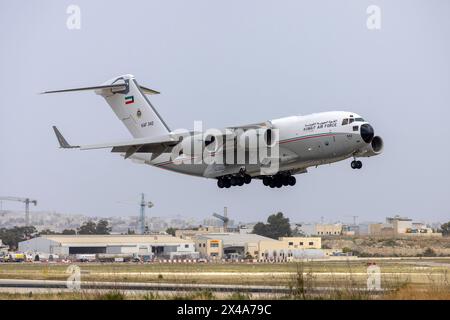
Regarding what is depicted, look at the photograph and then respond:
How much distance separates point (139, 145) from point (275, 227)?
65.6 meters

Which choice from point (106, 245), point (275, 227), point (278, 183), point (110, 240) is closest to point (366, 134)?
point (278, 183)

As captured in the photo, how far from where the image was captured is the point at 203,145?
4434 centimetres

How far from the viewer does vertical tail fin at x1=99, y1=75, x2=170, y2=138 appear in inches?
1994

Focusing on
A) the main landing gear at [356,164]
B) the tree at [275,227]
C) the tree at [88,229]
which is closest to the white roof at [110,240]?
the tree at [275,227]

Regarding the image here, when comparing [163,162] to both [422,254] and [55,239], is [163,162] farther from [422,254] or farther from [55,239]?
[55,239]

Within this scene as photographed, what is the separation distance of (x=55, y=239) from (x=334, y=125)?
63.2 m

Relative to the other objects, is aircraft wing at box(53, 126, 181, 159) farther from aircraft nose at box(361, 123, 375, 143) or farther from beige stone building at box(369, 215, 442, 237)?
beige stone building at box(369, 215, 442, 237)

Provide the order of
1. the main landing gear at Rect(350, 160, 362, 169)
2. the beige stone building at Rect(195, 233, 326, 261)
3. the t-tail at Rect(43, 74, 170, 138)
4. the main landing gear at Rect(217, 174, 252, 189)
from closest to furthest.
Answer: the main landing gear at Rect(350, 160, 362, 169) < the main landing gear at Rect(217, 174, 252, 189) < the t-tail at Rect(43, 74, 170, 138) < the beige stone building at Rect(195, 233, 326, 261)

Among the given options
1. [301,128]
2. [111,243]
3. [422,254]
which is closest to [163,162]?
[301,128]

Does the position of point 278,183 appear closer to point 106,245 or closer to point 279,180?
point 279,180

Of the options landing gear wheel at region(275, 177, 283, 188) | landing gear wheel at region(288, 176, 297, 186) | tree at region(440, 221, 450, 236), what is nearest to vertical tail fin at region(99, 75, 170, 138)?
landing gear wheel at region(275, 177, 283, 188)

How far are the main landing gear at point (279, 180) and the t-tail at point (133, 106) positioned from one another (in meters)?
Answer: 6.86
